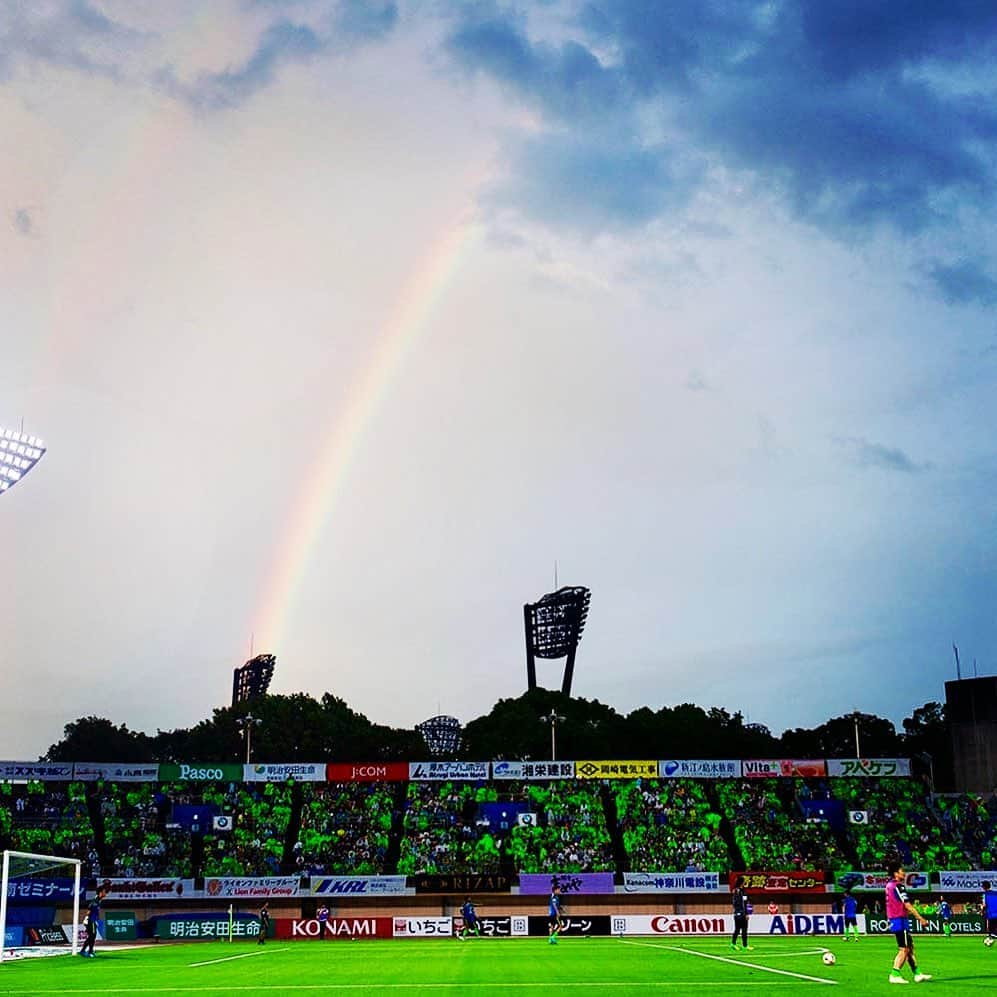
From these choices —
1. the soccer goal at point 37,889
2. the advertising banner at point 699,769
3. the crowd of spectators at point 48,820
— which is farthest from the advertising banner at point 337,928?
the advertising banner at point 699,769

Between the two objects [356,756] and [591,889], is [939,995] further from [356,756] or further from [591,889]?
[356,756]

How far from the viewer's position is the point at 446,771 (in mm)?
81750

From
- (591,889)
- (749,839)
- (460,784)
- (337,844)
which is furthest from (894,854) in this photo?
(337,844)

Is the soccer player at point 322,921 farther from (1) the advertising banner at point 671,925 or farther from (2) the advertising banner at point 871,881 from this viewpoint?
(2) the advertising banner at point 871,881

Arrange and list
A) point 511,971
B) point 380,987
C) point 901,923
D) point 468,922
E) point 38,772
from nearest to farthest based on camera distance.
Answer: point 901,923 < point 380,987 < point 511,971 < point 468,922 < point 38,772

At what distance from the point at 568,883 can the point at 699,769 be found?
16057 mm

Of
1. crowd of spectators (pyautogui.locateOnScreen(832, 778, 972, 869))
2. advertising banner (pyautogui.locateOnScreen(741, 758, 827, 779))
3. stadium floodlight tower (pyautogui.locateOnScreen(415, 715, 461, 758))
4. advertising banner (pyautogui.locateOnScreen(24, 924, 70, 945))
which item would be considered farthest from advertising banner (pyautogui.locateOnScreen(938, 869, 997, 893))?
stadium floodlight tower (pyautogui.locateOnScreen(415, 715, 461, 758))

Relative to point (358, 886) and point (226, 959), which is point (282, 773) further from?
point (226, 959)

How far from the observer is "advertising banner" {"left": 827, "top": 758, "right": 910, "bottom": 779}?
8075 centimetres

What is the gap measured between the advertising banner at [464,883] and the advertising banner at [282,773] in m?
13.3

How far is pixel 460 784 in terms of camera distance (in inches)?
3302

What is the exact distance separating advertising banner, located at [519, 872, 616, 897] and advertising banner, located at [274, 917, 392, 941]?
9.00 meters

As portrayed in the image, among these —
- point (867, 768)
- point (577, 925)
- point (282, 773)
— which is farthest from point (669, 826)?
point (282, 773)

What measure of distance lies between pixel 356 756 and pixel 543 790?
219 ft
